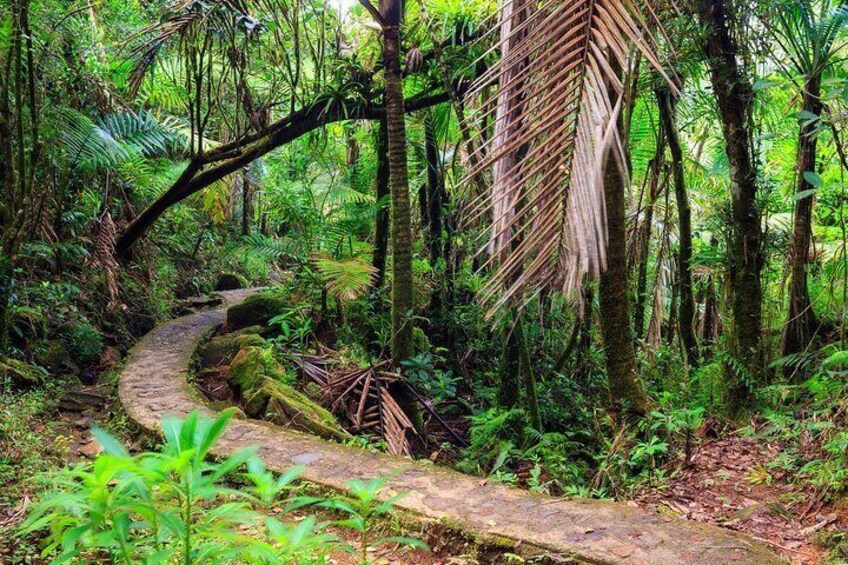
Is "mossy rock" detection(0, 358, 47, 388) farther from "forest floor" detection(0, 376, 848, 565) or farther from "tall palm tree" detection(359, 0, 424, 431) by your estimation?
"tall palm tree" detection(359, 0, 424, 431)

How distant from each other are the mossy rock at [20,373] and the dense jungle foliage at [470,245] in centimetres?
3

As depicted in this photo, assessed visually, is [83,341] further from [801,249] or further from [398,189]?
[801,249]

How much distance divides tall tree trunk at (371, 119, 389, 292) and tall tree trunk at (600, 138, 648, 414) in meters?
3.41

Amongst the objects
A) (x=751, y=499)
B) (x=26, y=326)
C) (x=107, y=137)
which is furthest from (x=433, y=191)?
(x=751, y=499)

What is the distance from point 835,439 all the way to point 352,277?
4310 mm

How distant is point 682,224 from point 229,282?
9054mm

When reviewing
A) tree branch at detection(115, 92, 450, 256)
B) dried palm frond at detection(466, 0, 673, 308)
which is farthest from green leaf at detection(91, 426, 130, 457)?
tree branch at detection(115, 92, 450, 256)

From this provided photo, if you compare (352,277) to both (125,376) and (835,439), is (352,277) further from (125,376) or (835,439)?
(835,439)

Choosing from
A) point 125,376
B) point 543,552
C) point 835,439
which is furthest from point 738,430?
point 125,376

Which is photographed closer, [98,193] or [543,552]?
[543,552]

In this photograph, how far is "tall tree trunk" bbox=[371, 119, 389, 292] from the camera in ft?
24.7

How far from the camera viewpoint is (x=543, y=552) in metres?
2.55

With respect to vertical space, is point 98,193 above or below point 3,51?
below

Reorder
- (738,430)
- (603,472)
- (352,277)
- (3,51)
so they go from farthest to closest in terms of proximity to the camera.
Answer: (352,277)
(3,51)
(738,430)
(603,472)
